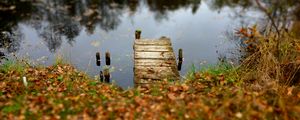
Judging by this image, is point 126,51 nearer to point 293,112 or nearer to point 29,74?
point 29,74

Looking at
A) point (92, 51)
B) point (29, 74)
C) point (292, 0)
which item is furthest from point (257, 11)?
point (29, 74)

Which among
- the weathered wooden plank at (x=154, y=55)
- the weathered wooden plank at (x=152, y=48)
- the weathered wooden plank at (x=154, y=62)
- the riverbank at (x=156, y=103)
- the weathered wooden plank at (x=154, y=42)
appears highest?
the weathered wooden plank at (x=154, y=42)

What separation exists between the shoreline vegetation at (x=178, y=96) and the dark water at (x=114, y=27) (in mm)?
4789

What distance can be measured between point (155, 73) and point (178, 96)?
3.71 metres

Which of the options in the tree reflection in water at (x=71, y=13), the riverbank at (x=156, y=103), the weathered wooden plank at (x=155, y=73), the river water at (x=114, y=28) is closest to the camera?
the riverbank at (x=156, y=103)

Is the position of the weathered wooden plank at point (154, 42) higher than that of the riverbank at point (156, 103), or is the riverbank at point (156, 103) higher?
the weathered wooden plank at point (154, 42)

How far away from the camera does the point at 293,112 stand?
734 centimetres

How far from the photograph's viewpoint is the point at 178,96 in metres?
8.80

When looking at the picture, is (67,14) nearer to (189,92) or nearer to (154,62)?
(154,62)

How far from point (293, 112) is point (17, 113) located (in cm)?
531

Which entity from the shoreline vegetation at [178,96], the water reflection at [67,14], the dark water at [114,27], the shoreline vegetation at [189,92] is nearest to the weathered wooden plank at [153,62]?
the shoreline vegetation at [189,92]

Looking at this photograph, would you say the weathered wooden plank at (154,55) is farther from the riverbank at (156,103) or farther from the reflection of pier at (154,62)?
the riverbank at (156,103)

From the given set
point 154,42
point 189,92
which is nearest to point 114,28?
point 154,42

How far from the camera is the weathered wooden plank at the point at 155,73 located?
484 inches
